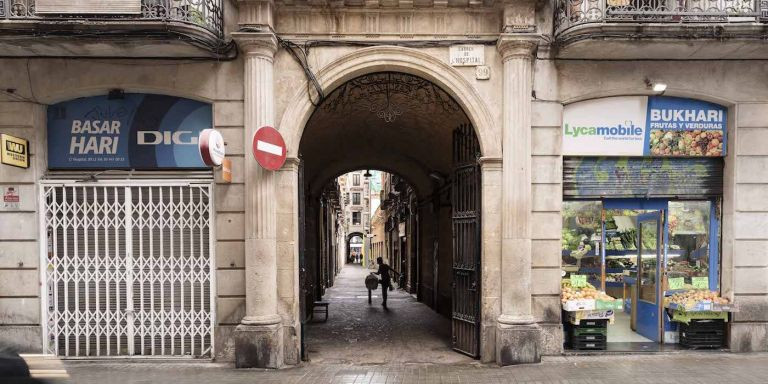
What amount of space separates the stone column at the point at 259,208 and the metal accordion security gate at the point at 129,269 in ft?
2.68

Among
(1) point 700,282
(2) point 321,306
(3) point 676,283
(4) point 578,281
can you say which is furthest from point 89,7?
(1) point 700,282

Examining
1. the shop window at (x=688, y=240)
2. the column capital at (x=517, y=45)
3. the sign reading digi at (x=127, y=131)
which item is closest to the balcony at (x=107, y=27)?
the sign reading digi at (x=127, y=131)

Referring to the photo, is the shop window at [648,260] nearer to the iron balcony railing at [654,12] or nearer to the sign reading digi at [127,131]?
the iron balcony railing at [654,12]

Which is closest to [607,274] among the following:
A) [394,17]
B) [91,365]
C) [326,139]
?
[394,17]

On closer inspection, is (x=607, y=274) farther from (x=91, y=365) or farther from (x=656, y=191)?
(x=91, y=365)

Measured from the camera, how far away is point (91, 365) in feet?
23.2

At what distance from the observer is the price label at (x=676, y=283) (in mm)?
7922

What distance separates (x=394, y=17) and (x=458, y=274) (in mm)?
4809

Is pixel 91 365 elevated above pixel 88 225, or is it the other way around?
pixel 88 225

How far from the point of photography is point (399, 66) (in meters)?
7.39

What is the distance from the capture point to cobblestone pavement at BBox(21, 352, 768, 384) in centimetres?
633

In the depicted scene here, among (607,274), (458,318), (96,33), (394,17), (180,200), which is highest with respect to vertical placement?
(394,17)

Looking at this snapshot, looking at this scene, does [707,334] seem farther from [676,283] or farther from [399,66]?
[399,66]

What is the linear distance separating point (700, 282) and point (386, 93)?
23.3 feet
